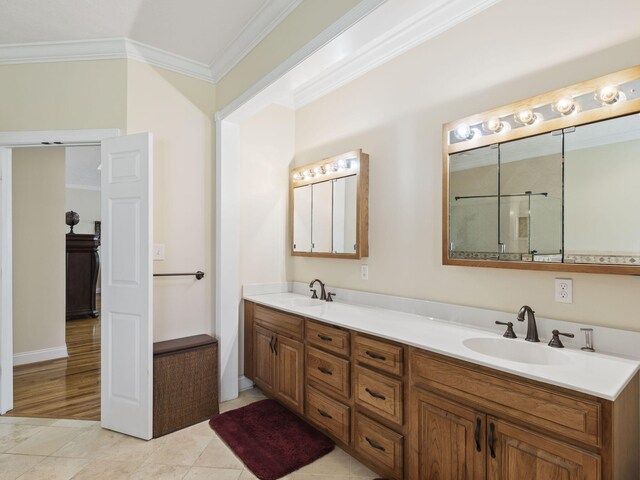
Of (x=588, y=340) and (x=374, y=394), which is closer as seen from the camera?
(x=588, y=340)

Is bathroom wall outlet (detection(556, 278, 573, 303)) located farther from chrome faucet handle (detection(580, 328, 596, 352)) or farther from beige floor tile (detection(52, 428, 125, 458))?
beige floor tile (detection(52, 428, 125, 458))

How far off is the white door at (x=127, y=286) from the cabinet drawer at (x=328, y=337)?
3.53 ft

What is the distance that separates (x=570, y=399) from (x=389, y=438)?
37.3 inches

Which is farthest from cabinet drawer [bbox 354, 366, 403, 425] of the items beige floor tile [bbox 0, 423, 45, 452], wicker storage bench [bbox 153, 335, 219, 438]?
beige floor tile [bbox 0, 423, 45, 452]

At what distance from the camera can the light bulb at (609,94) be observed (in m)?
1.53

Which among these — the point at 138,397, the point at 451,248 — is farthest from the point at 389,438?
the point at 138,397

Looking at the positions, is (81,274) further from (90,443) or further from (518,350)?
(518,350)

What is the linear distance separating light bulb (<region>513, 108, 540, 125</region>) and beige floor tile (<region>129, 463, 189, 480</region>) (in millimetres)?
2680

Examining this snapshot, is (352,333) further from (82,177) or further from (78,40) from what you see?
(82,177)

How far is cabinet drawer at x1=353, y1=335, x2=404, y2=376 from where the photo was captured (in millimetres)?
1825

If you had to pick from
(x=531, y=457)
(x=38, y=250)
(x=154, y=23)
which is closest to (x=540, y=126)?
(x=531, y=457)

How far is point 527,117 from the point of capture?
1.81 meters

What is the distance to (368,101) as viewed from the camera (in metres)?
2.78

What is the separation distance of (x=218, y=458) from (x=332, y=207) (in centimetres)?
197
